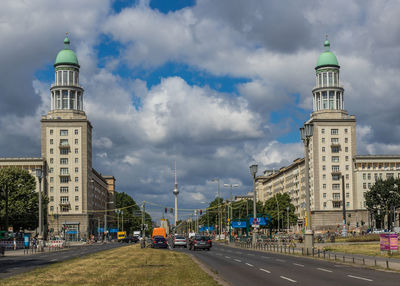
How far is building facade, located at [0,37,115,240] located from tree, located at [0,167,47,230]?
41056mm

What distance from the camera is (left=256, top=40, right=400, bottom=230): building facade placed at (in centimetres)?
15138

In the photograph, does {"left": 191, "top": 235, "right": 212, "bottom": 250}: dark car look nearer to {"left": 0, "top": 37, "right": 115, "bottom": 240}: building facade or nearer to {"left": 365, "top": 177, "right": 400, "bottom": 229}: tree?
{"left": 365, "top": 177, "right": 400, "bottom": 229}: tree

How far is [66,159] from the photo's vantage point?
151 meters

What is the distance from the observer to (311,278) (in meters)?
24.8

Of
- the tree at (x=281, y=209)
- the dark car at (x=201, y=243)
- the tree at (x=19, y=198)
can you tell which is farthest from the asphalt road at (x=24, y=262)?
the tree at (x=281, y=209)

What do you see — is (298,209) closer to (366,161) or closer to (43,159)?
(366,161)

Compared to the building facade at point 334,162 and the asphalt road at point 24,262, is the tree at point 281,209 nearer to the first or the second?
the building facade at point 334,162

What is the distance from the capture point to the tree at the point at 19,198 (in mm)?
98250

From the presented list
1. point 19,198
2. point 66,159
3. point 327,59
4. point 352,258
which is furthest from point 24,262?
point 327,59

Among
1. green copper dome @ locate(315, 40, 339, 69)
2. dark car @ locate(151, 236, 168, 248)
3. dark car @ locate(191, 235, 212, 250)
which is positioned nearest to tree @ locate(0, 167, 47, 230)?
dark car @ locate(151, 236, 168, 248)

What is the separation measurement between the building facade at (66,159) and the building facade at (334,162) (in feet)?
189

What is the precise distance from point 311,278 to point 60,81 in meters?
→ 140

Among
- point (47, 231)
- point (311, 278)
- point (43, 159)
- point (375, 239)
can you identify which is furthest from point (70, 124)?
point (311, 278)

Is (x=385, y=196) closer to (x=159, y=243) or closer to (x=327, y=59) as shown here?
(x=327, y=59)
